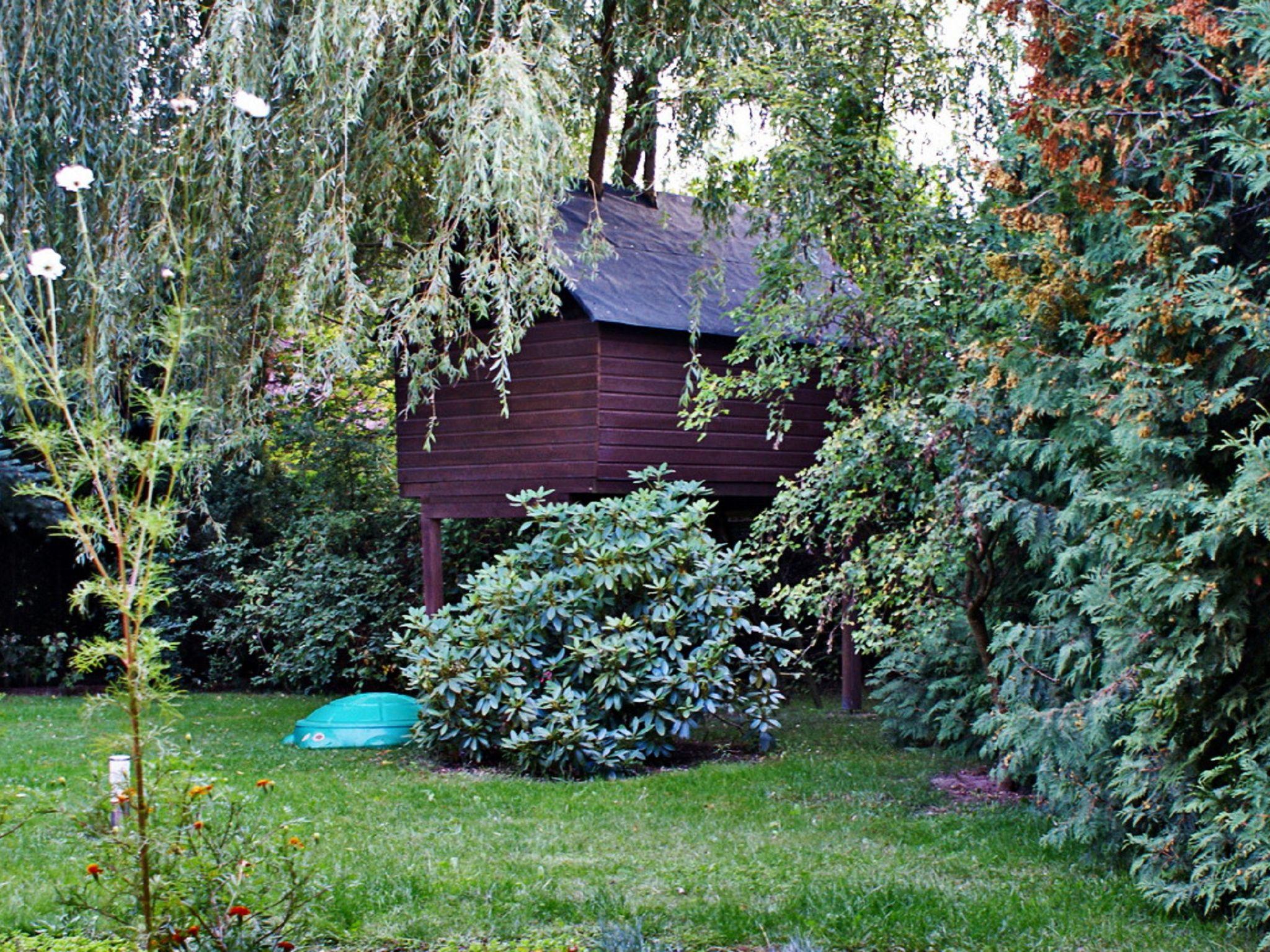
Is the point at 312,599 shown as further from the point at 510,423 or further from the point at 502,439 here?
the point at 510,423

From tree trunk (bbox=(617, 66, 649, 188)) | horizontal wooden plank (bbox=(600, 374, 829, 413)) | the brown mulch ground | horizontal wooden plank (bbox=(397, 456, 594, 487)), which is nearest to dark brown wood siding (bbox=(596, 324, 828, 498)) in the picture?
horizontal wooden plank (bbox=(600, 374, 829, 413))

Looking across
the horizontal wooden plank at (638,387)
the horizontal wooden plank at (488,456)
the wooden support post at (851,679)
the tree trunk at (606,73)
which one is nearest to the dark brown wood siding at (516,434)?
the horizontal wooden plank at (488,456)

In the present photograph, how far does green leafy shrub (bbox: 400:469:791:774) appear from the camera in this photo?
7.57 metres

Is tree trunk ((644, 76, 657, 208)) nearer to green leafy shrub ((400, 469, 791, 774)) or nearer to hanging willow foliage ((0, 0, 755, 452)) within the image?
hanging willow foliage ((0, 0, 755, 452))

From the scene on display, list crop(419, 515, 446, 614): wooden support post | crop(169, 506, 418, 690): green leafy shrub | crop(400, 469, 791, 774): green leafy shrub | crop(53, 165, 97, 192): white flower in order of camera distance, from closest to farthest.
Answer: crop(53, 165, 97, 192): white flower
crop(400, 469, 791, 774): green leafy shrub
crop(419, 515, 446, 614): wooden support post
crop(169, 506, 418, 690): green leafy shrub

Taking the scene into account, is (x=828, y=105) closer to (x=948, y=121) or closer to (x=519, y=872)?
(x=948, y=121)

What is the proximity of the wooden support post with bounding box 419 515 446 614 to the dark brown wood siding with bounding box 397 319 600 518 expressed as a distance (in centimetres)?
12

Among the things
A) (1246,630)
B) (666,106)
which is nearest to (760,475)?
(666,106)

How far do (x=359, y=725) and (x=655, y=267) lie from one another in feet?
14.5

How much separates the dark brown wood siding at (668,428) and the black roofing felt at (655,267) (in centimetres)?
20

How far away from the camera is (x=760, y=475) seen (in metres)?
10.8

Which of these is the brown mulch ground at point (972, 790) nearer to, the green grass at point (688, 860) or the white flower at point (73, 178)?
the green grass at point (688, 860)

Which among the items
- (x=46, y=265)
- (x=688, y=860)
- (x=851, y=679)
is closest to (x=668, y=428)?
(x=851, y=679)

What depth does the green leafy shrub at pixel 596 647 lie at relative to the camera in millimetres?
7566
